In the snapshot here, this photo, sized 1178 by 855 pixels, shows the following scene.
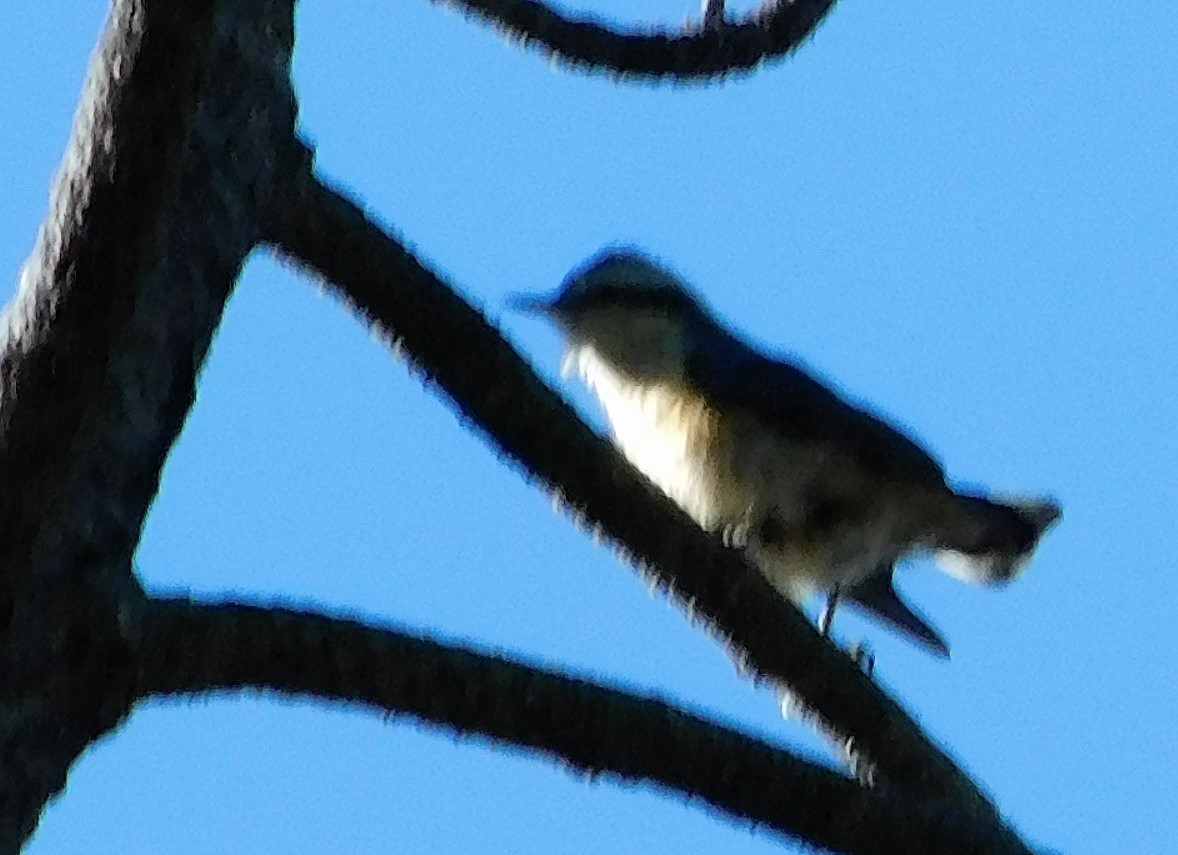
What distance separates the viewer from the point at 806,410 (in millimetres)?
2750

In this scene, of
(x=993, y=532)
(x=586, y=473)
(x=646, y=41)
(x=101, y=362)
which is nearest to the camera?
(x=101, y=362)

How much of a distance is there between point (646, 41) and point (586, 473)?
587 mm

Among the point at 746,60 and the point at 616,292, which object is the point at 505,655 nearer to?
the point at 746,60

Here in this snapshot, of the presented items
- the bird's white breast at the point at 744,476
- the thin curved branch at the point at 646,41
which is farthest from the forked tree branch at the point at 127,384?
the bird's white breast at the point at 744,476

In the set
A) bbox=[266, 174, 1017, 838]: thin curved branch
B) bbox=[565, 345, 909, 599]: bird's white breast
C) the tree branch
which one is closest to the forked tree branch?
the tree branch

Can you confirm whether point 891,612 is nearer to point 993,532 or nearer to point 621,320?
point 993,532

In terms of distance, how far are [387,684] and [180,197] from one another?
1.02 ft

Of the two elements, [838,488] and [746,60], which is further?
[838,488]

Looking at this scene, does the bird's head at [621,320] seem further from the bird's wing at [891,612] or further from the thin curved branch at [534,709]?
the thin curved branch at [534,709]

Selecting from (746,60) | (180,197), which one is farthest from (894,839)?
(746,60)

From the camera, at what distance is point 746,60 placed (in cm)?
185

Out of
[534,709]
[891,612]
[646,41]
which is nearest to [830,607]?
[891,612]

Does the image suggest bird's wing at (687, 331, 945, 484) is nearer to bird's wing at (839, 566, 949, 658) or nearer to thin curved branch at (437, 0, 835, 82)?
bird's wing at (839, 566, 949, 658)

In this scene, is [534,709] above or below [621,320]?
below
